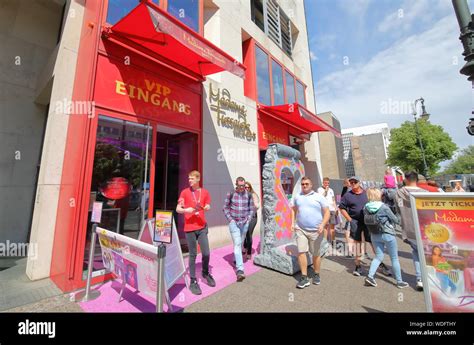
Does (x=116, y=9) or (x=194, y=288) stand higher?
(x=116, y=9)

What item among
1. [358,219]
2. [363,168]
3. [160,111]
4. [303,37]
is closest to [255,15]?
[303,37]

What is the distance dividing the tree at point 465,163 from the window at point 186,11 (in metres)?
74.5

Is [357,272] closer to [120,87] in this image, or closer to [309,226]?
[309,226]

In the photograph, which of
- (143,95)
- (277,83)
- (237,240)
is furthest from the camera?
(277,83)

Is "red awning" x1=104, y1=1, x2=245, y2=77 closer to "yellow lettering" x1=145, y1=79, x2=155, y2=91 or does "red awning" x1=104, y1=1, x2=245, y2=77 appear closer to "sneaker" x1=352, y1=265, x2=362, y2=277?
"yellow lettering" x1=145, y1=79, x2=155, y2=91

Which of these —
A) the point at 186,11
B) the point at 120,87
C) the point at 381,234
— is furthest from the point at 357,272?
the point at 186,11

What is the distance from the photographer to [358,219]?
4.48 metres

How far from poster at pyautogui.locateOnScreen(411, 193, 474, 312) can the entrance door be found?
5.10 meters

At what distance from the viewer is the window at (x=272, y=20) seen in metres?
10.5

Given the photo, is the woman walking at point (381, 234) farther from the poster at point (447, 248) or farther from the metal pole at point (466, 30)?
the metal pole at point (466, 30)

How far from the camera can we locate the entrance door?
6355 millimetres

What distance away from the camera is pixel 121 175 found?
4.46 m

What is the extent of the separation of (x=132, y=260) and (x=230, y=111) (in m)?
5.57

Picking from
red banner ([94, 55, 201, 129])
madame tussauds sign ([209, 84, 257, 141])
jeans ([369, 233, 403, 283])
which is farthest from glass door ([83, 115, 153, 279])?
jeans ([369, 233, 403, 283])
